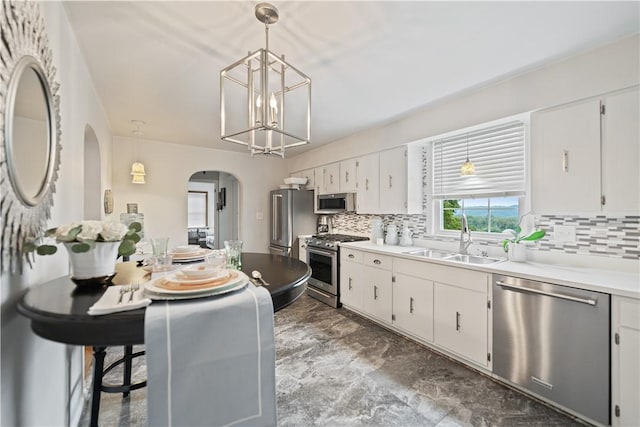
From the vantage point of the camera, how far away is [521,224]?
2.52 metres

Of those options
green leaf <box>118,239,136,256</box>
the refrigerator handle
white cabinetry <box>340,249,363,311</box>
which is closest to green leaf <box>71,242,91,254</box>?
green leaf <box>118,239,136,256</box>

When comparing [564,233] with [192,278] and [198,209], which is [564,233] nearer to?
[192,278]

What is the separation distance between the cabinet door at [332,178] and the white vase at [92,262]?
3.55m

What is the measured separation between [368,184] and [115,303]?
337 centimetres

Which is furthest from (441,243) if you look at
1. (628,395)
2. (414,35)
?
(414,35)

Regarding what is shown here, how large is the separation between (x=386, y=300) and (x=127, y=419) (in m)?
2.40

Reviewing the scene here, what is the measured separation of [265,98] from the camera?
1406 mm

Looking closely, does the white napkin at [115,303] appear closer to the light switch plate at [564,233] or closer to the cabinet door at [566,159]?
the cabinet door at [566,159]

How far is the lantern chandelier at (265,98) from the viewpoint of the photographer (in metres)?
1.46

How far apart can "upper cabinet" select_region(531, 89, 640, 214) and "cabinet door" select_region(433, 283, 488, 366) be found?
0.90 metres

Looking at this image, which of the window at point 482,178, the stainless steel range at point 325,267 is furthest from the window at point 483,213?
the stainless steel range at point 325,267

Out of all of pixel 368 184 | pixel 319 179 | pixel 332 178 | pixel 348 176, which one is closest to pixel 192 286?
pixel 368 184

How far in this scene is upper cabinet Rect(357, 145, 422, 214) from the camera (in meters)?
3.38

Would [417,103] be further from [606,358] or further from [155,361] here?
[155,361]
